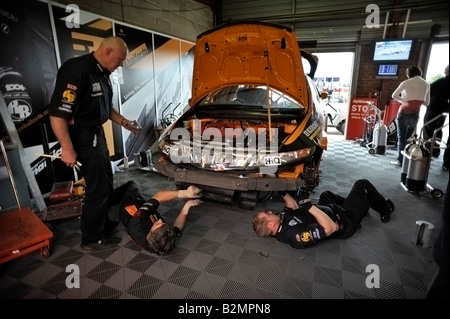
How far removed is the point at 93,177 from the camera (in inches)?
87.3

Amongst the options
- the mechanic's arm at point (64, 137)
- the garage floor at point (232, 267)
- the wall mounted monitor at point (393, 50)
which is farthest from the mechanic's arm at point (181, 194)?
the wall mounted monitor at point (393, 50)

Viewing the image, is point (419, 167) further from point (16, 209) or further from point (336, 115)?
point (336, 115)

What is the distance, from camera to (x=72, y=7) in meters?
3.40

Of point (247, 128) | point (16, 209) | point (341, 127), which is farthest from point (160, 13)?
point (341, 127)

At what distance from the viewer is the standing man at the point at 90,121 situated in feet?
6.36

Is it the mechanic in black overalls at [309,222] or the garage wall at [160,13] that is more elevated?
the garage wall at [160,13]

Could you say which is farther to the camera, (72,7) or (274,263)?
(72,7)

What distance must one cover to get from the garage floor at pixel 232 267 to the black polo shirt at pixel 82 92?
1.19 meters

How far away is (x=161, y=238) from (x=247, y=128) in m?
1.50

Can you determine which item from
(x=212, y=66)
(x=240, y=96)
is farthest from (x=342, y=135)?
(x=212, y=66)

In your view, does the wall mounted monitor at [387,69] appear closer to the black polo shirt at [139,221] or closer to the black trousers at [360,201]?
the black trousers at [360,201]

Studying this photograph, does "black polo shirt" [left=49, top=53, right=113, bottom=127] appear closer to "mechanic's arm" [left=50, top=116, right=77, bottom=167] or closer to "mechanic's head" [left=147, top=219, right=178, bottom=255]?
"mechanic's arm" [left=50, top=116, right=77, bottom=167]

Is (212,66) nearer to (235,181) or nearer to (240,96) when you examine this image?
(240,96)
